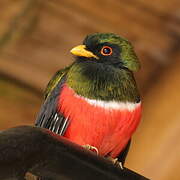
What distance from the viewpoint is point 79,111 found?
5.51ft

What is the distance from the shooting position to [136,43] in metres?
2.56

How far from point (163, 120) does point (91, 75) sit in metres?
0.85

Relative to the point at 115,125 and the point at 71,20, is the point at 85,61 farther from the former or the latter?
the point at 71,20

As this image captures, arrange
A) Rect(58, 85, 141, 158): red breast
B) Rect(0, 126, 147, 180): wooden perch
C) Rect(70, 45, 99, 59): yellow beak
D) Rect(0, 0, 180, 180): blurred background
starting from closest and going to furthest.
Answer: Rect(0, 126, 147, 180): wooden perch, Rect(58, 85, 141, 158): red breast, Rect(70, 45, 99, 59): yellow beak, Rect(0, 0, 180, 180): blurred background

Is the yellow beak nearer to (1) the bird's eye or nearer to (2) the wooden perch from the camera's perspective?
(1) the bird's eye

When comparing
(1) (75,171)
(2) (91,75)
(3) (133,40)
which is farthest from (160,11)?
(1) (75,171)

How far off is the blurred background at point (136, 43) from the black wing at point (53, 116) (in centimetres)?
69

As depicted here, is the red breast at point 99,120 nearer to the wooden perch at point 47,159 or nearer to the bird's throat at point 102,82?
the bird's throat at point 102,82

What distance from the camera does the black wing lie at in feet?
5.63

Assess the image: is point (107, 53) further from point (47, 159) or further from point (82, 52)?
point (47, 159)

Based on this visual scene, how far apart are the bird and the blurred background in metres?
0.55

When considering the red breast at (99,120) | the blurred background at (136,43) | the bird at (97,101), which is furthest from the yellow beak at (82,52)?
the blurred background at (136,43)

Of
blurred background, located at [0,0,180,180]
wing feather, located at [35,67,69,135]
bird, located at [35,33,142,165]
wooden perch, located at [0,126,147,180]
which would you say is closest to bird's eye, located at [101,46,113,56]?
bird, located at [35,33,142,165]

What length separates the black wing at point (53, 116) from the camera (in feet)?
Result: 5.63
